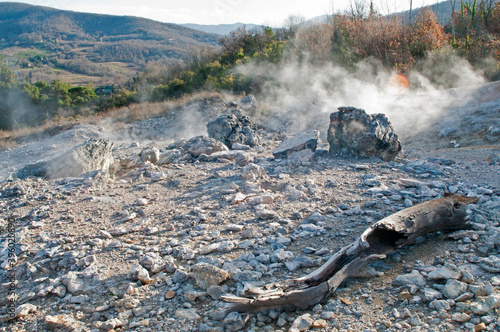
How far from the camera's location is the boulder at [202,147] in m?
6.53

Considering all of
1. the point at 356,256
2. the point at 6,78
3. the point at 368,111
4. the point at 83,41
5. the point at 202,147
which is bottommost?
the point at 356,256

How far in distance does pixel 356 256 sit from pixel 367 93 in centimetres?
917

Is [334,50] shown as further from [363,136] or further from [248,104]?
[363,136]

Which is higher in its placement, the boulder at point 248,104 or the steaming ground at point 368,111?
the boulder at point 248,104

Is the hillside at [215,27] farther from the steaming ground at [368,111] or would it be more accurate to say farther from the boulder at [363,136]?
the boulder at [363,136]

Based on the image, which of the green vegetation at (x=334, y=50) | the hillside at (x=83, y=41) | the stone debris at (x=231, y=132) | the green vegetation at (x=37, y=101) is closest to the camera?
the stone debris at (x=231, y=132)

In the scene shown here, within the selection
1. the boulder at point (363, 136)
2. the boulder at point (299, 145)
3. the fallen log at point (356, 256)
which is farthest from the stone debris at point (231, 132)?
the fallen log at point (356, 256)

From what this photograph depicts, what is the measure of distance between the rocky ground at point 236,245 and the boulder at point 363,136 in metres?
0.22

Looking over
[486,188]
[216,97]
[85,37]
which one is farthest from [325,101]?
[85,37]

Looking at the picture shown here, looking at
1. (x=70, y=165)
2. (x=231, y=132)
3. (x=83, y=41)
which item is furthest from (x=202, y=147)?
(x=83, y=41)

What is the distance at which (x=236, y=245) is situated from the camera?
9.52 ft

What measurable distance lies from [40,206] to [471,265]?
4.56 m

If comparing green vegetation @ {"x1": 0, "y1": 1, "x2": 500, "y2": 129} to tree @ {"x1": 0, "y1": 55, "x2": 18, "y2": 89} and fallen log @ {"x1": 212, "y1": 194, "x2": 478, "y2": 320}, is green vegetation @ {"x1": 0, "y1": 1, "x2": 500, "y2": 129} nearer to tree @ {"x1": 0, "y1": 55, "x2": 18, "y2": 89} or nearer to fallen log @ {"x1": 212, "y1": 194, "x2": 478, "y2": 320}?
tree @ {"x1": 0, "y1": 55, "x2": 18, "y2": 89}

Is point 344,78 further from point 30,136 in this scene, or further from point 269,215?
point 30,136
